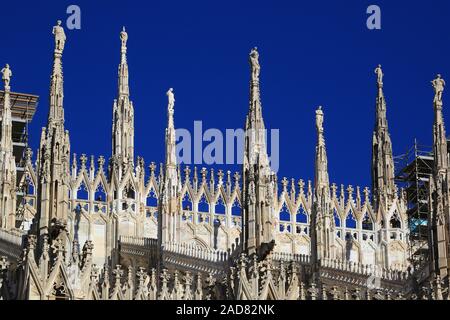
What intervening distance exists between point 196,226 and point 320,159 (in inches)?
332

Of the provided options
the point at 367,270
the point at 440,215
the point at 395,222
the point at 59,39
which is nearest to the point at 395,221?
the point at 395,222

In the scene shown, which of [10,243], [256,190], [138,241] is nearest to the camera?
[256,190]

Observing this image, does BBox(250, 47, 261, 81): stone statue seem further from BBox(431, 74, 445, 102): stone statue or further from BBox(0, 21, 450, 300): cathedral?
BBox(431, 74, 445, 102): stone statue

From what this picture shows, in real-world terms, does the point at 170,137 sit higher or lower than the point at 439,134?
higher

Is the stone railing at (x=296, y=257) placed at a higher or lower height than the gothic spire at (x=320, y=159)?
lower

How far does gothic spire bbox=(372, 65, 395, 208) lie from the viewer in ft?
204

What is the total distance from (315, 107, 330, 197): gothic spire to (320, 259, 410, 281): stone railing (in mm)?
7303

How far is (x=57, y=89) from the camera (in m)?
34.9

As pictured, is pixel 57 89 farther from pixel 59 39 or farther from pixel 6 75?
pixel 6 75

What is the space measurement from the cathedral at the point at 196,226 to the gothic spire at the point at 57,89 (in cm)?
4

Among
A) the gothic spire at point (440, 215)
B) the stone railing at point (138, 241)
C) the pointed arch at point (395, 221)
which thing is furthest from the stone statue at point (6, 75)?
the gothic spire at point (440, 215)

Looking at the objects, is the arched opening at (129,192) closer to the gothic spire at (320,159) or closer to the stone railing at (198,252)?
the stone railing at (198,252)

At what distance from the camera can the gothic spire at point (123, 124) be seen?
58.9 meters
